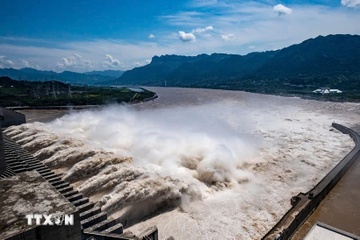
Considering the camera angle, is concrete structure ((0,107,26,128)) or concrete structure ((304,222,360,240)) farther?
concrete structure ((0,107,26,128))

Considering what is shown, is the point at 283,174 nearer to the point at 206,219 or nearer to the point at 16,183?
the point at 206,219

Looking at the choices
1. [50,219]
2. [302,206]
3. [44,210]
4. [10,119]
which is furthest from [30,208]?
[10,119]

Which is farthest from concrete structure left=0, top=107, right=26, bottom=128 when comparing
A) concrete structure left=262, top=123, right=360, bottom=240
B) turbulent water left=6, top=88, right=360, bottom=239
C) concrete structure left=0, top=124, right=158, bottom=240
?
concrete structure left=262, top=123, right=360, bottom=240

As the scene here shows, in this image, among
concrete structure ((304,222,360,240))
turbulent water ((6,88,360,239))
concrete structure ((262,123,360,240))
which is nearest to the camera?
concrete structure ((304,222,360,240))

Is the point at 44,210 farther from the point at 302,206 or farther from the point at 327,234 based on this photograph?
the point at 302,206

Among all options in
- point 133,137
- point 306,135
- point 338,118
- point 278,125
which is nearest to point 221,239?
point 133,137

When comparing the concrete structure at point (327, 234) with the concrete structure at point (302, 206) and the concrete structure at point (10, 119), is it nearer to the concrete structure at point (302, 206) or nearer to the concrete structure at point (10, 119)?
the concrete structure at point (302, 206)

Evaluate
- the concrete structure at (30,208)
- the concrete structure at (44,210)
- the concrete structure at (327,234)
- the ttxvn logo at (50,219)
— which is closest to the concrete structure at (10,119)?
the concrete structure at (44,210)

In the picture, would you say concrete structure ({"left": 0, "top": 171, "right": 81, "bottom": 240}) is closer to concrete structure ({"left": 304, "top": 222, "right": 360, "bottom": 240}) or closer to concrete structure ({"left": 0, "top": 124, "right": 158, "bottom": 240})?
concrete structure ({"left": 0, "top": 124, "right": 158, "bottom": 240})
